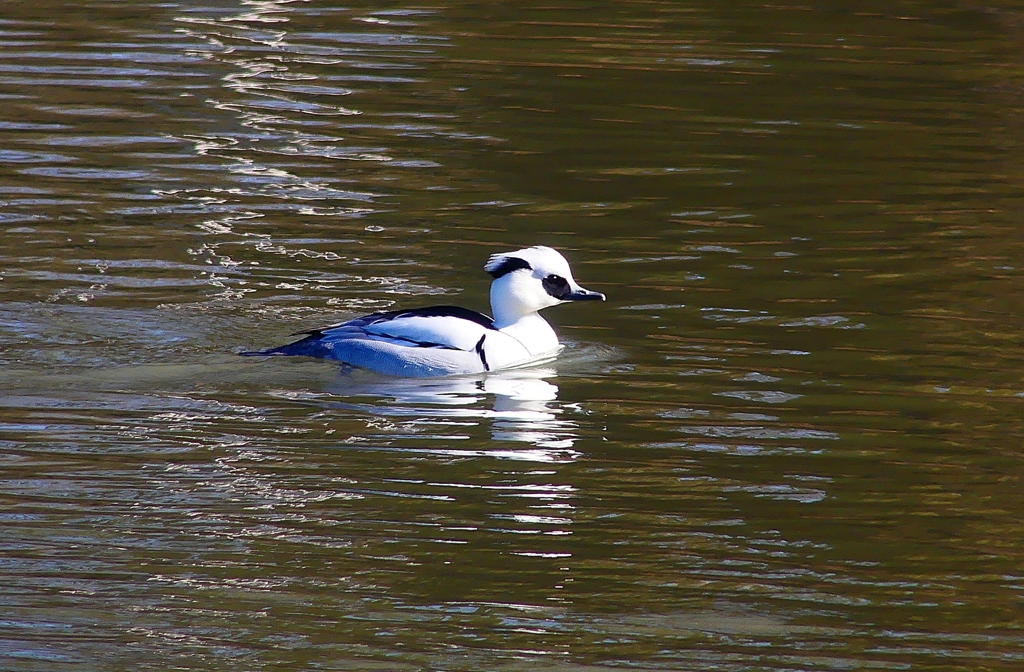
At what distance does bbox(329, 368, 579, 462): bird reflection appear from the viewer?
8.71 metres

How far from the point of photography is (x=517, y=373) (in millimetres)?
10188

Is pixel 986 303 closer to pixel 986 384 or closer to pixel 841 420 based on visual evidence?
pixel 986 384

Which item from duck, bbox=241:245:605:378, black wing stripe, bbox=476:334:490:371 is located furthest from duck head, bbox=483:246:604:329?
black wing stripe, bbox=476:334:490:371

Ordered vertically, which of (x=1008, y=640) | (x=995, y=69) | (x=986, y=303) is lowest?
(x=1008, y=640)

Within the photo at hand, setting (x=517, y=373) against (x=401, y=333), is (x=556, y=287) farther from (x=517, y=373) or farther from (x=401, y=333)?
(x=401, y=333)

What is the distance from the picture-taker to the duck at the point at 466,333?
390 inches

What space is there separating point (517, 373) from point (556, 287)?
0.59 m

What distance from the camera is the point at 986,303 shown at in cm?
1130

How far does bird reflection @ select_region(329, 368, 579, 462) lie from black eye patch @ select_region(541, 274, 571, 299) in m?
0.49

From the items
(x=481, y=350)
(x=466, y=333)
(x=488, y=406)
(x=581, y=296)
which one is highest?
(x=581, y=296)

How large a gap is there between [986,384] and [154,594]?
17.2 feet

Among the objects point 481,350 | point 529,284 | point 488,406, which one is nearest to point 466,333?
point 481,350

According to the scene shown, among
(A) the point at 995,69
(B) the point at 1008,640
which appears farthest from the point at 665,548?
(A) the point at 995,69

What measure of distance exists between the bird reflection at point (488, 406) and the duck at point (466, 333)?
0.10 m
